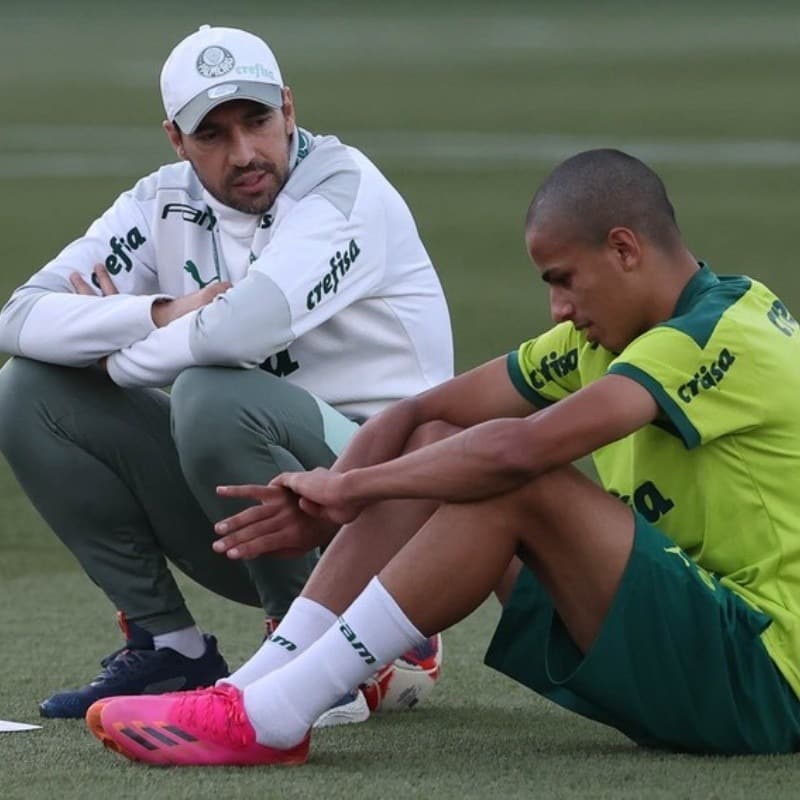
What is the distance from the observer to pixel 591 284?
156 inches

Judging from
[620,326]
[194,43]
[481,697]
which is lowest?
[481,697]

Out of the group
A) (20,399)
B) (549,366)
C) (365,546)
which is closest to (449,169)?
(20,399)

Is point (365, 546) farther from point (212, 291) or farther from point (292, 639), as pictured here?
point (212, 291)

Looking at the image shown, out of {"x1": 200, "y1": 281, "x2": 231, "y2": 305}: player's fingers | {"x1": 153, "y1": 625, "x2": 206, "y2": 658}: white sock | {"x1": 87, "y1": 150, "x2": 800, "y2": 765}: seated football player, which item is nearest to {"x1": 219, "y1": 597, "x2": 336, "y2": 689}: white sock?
{"x1": 87, "y1": 150, "x2": 800, "y2": 765}: seated football player

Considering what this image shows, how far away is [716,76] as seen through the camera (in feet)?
80.4

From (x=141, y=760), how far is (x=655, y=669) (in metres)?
0.91

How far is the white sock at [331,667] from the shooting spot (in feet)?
12.7

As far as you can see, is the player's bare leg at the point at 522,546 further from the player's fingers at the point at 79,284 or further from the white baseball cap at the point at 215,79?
the player's fingers at the point at 79,284

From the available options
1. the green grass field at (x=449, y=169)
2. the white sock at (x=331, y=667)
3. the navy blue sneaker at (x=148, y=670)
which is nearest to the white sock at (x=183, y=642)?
the navy blue sneaker at (x=148, y=670)

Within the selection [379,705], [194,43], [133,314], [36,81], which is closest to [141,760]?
[379,705]

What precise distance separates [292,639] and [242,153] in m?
1.24

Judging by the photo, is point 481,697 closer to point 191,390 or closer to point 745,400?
point 191,390

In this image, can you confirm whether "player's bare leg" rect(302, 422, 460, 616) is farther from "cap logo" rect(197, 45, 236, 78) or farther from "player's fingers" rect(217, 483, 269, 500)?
"cap logo" rect(197, 45, 236, 78)

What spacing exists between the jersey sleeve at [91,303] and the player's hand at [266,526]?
0.77 meters
